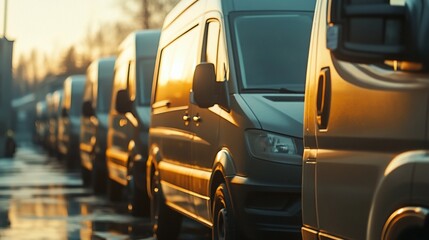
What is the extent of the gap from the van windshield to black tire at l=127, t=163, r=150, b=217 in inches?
196

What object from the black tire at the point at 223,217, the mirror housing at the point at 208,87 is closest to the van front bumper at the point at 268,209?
the black tire at the point at 223,217

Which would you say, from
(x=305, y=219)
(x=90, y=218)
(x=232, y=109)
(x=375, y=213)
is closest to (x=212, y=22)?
(x=232, y=109)

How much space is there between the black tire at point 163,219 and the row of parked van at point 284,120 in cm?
1

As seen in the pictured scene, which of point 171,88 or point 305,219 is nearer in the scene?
point 305,219

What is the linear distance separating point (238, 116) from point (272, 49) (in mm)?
946

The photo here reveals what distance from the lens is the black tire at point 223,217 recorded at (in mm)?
7484

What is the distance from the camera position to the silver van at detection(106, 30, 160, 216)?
43.3ft

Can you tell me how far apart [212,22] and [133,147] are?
5013 mm

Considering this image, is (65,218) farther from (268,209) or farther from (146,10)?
(146,10)

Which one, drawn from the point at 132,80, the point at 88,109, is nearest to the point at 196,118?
the point at 132,80

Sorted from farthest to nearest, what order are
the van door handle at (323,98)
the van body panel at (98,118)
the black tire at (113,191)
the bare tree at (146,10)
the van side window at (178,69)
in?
the bare tree at (146,10) → the van body panel at (98,118) → the black tire at (113,191) → the van side window at (178,69) → the van door handle at (323,98)

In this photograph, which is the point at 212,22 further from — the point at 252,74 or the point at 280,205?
the point at 280,205

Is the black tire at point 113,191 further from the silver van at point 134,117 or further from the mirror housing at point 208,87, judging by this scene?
the mirror housing at point 208,87

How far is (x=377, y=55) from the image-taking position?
3.92m
